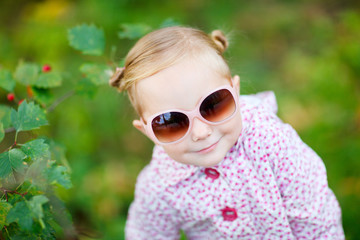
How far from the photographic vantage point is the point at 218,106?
1212mm

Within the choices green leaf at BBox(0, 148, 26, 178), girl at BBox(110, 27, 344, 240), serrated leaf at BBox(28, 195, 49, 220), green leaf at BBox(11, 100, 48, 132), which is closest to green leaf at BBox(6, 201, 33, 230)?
serrated leaf at BBox(28, 195, 49, 220)

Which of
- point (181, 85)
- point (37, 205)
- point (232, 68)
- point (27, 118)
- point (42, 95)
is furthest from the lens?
point (232, 68)

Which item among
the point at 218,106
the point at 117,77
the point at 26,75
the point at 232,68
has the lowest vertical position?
the point at 232,68

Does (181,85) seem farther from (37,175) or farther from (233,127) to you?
(37,175)

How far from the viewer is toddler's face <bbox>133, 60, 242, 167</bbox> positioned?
119 cm

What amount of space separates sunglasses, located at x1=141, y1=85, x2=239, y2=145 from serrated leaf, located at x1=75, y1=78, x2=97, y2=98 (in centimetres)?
56

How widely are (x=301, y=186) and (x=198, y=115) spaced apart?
0.46 m

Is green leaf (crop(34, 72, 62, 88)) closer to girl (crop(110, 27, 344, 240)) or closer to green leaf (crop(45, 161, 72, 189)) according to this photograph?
girl (crop(110, 27, 344, 240))

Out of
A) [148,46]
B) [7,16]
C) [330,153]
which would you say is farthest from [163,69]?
[7,16]

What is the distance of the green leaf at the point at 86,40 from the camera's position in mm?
1670

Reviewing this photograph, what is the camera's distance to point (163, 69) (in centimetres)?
121

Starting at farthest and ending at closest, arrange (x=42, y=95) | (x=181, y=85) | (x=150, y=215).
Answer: (x=42, y=95) → (x=150, y=215) → (x=181, y=85)

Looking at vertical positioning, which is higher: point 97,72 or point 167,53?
point 167,53

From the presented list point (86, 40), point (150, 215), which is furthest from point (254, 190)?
point (86, 40)
